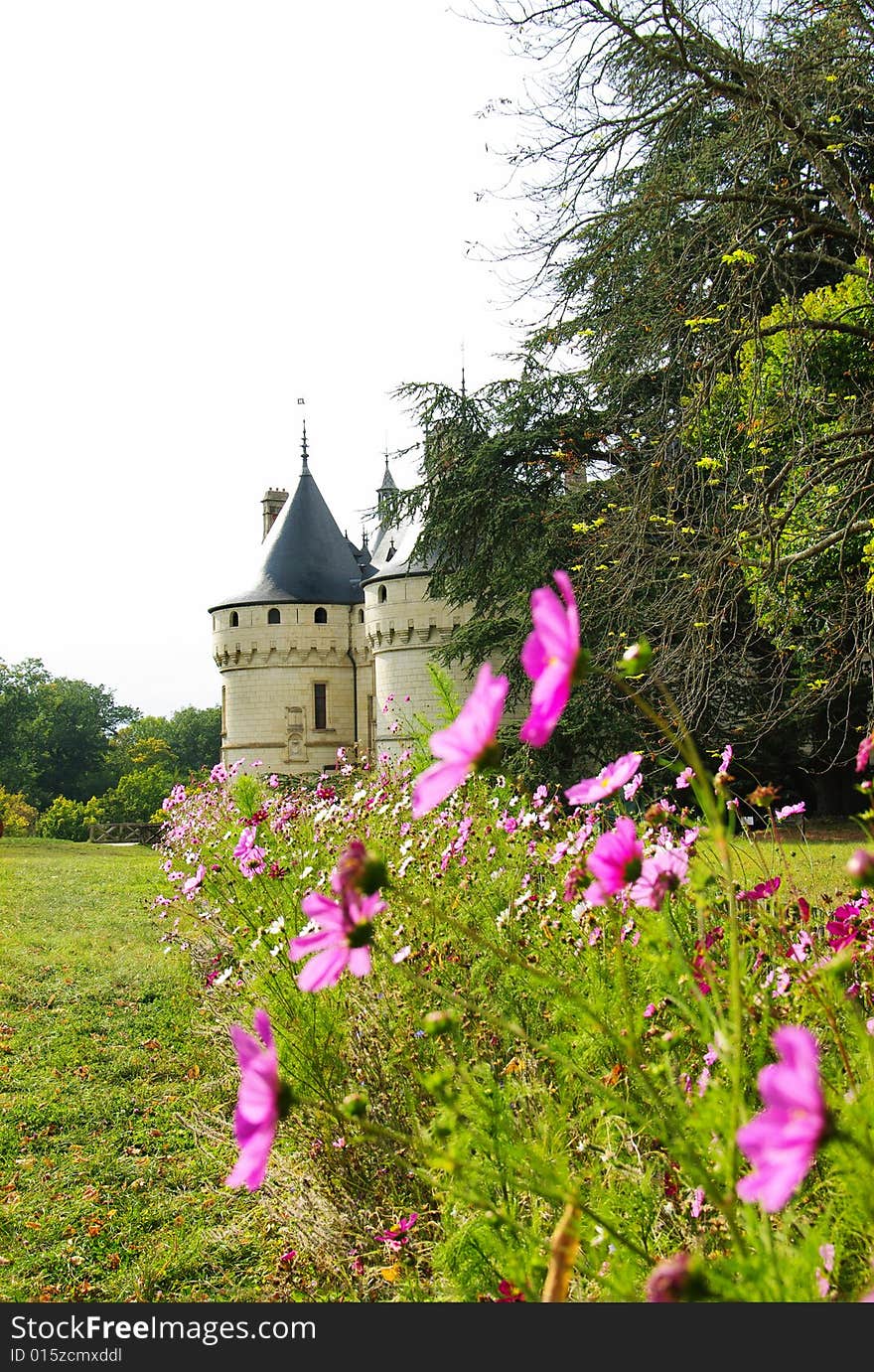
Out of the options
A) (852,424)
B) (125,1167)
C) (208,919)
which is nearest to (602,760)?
(852,424)

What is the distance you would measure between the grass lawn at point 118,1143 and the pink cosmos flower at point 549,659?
2.32 metres

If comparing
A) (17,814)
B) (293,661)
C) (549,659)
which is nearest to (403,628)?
(293,661)

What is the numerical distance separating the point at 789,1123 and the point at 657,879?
2.05 feet

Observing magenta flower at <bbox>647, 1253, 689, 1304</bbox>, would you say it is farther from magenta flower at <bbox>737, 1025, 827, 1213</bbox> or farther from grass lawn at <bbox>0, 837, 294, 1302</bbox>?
grass lawn at <bbox>0, 837, 294, 1302</bbox>

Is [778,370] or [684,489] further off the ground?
[778,370]

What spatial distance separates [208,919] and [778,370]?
6.89 meters

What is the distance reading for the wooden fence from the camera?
89.5 feet

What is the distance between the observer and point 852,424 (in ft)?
26.9

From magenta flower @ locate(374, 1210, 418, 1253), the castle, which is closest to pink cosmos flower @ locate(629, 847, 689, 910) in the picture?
magenta flower @ locate(374, 1210, 418, 1253)

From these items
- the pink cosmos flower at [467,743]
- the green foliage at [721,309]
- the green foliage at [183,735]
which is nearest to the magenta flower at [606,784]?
the pink cosmos flower at [467,743]

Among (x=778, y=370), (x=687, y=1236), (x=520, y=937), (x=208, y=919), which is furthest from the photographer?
(x=778, y=370)

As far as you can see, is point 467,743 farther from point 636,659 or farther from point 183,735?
point 183,735

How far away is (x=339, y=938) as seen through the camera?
1.03 meters
